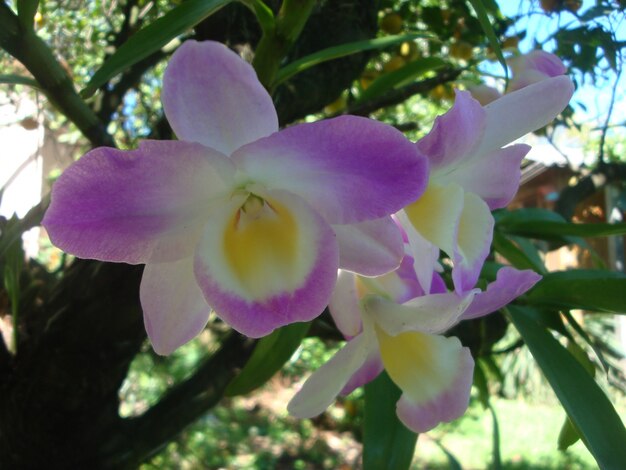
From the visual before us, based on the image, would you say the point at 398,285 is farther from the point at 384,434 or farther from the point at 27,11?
the point at 27,11

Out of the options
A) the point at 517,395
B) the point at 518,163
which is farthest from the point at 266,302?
the point at 517,395

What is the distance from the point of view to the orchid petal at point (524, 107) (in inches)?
13.9

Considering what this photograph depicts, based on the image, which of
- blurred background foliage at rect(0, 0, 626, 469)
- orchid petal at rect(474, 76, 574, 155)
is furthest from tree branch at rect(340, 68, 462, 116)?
orchid petal at rect(474, 76, 574, 155)

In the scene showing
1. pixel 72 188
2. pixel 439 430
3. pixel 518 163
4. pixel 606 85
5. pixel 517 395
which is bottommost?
pixel 517 395

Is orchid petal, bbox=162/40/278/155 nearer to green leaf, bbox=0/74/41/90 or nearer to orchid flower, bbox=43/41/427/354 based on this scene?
orchid flower, bbox=43/41/427/354

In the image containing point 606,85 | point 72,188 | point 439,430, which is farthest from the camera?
point 439,430

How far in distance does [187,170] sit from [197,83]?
5 cm

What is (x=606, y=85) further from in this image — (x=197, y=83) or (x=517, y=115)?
(x=197, y=83)

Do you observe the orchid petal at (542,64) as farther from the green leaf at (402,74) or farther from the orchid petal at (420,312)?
the orchid petal at (420,312)

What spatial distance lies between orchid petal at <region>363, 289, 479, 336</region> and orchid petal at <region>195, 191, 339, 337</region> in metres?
0.07

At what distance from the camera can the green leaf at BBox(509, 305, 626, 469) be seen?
40 cm

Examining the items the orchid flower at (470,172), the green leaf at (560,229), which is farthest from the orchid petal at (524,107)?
the green leaf at (560,229)

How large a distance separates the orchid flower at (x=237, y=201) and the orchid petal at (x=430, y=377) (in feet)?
0.27

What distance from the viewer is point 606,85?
2.97 ft
